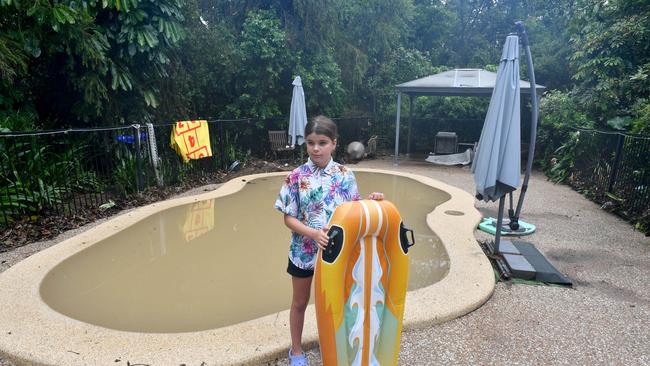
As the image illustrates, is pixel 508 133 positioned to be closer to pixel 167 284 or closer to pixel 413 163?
pixel 167 284

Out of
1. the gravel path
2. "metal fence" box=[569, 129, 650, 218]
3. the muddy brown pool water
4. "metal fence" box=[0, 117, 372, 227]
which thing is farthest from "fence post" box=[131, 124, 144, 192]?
"metal fence" box=[569, 129, 650, 218]

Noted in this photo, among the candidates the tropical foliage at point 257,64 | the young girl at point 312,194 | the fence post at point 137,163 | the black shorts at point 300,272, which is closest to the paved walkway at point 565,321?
the black shorts at point 300,272

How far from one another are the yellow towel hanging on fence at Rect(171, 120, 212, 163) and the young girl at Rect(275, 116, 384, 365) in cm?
633

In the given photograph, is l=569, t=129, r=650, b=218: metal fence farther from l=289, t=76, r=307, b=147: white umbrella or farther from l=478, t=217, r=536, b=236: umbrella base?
l=289, t=76, r=307, b=147: white umbrella

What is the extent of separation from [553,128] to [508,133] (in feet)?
25.2

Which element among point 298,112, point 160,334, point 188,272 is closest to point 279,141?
point 298,112

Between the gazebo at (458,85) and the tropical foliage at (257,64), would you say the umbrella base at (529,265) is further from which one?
the gazebo at (458,85)

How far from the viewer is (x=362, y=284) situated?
1.83 metres

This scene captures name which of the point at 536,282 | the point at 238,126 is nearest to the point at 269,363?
the point at 536,282

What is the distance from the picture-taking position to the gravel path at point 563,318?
2.42 m

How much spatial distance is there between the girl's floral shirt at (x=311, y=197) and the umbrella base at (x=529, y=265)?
2.42 m

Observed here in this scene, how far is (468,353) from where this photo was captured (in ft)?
7.99

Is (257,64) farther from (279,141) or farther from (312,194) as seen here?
(312,194)

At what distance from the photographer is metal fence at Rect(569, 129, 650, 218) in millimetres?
5398
